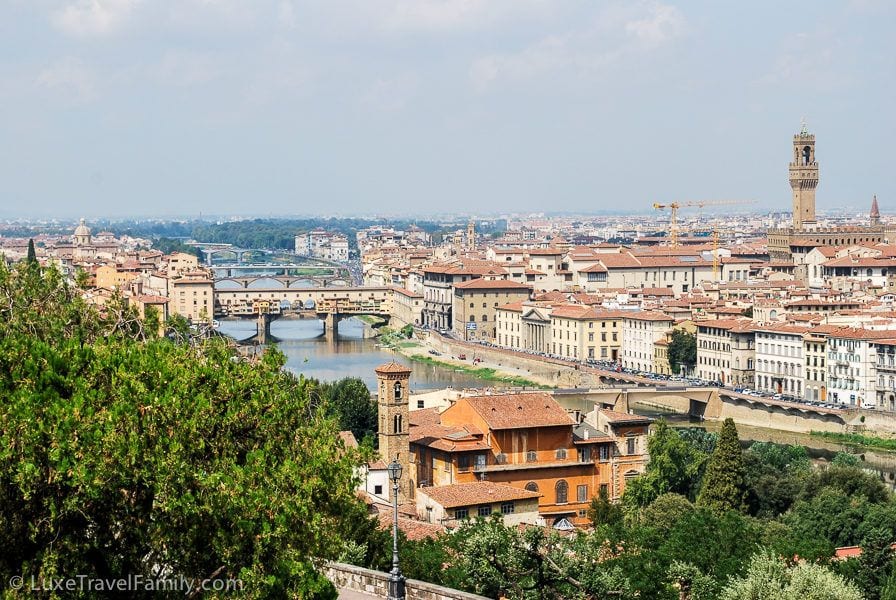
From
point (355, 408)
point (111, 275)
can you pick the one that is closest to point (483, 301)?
point (111, 275)

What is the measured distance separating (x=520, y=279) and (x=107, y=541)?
6182 cm

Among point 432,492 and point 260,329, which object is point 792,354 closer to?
point 432,492

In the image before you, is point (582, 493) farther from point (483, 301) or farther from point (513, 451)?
point (483, 301)

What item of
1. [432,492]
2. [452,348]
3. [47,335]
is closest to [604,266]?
[452,348]

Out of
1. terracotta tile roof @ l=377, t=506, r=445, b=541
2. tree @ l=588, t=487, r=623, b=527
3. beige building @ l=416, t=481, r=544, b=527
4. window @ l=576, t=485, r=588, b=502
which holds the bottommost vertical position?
window @ l=576, t=485, r=588, b=502

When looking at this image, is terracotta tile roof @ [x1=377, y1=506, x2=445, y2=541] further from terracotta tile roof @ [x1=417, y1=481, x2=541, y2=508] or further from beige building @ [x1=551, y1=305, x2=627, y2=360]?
beige building @ [x1=551, y1=305, x2=627, y2=360]

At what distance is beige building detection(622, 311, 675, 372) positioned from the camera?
168 feet

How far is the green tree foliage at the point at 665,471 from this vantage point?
22938 millimetres

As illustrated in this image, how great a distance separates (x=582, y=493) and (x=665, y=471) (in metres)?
1.70

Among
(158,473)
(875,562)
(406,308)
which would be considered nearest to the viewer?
(158,473)

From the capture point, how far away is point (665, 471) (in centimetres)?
2411

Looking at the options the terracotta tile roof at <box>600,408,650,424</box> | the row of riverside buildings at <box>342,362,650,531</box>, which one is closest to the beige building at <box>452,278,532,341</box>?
the terracotta tile roof at <box>600,408,650,424</box>

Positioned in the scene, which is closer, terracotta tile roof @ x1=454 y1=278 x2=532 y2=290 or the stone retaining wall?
the stone retaining wall

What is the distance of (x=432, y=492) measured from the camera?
19.9 meters
